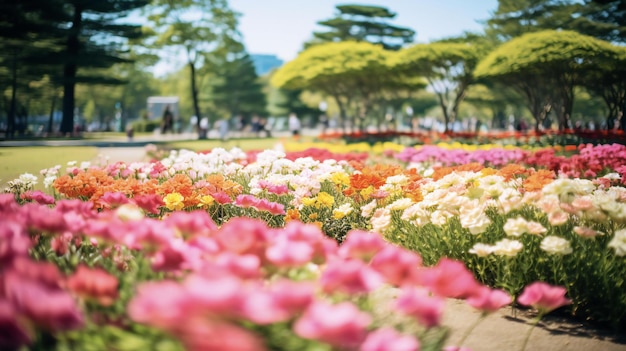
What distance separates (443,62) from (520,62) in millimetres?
6068

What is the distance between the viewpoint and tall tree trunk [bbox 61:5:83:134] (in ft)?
87.1

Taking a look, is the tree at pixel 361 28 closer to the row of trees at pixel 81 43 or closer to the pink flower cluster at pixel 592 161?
the row of trees at pixel 81 43

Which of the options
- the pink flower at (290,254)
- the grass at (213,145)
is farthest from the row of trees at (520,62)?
the pink flower at (290,254)

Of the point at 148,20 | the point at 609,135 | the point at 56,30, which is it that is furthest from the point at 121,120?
the point at 609,135

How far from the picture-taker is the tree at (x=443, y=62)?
2464cm

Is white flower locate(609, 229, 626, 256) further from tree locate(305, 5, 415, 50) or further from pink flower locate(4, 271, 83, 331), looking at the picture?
tree locate(305, 5, 415, 50)

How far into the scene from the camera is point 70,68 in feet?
95.6

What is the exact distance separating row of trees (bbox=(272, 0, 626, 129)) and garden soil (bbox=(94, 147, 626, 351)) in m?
18.7

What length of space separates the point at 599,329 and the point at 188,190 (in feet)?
11.6

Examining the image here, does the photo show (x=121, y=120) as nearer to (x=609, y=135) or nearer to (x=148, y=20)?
(x=148, y=20)

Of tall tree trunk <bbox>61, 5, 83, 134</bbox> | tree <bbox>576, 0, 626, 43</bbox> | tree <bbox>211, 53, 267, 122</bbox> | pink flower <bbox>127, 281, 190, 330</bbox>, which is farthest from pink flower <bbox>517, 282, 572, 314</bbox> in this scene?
→ tree <bbox>211, 53, 267, 122</bbox>

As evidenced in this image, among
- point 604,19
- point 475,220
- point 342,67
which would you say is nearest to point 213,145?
point 342,67

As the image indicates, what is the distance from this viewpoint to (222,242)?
5.38 feet

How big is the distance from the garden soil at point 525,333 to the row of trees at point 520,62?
18749 mm
